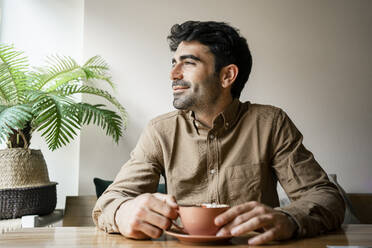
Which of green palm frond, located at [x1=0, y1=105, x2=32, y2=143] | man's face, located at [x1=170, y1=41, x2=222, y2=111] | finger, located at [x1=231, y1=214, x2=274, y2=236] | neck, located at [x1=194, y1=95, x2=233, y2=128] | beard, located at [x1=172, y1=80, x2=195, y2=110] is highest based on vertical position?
man's face, located at [x1=170, y1=41, x2=222, y2=111]

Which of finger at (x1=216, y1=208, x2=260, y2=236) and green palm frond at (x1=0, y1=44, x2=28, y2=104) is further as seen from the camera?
green palm frond at (x1=0, y1=44, x2=28, y2=104)

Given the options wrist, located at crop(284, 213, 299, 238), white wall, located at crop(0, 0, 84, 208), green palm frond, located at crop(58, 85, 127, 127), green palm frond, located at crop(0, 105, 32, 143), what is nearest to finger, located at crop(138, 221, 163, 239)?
wrist, located at crop(284, 213, 299, 238)

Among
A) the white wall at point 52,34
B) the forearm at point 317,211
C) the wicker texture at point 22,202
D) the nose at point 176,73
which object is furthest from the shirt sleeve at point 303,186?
the white wall at point 52,34

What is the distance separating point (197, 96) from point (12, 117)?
97 centimetres

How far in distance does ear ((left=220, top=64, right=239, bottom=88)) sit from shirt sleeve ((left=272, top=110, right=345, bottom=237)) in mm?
268

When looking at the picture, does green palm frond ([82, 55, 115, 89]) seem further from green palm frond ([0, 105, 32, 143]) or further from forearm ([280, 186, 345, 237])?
forearm ([280, 186, 345, 237])

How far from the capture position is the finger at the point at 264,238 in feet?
2.64

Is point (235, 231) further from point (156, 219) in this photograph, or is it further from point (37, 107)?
point (37, 107)

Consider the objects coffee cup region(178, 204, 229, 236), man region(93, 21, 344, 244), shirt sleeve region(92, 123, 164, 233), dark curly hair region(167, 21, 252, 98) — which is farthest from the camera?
dark curly hair region(167, 21, 252, 98)

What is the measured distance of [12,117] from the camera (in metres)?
1.86

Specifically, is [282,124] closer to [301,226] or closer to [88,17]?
[301,226]

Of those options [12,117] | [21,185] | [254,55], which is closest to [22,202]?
[21,185]

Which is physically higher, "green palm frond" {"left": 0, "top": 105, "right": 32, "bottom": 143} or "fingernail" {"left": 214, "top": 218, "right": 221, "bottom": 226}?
"green palm frond" {"left": 0, "top": 105, "right": 32, "bottom": 143}

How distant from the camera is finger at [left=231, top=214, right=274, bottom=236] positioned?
79 cm
